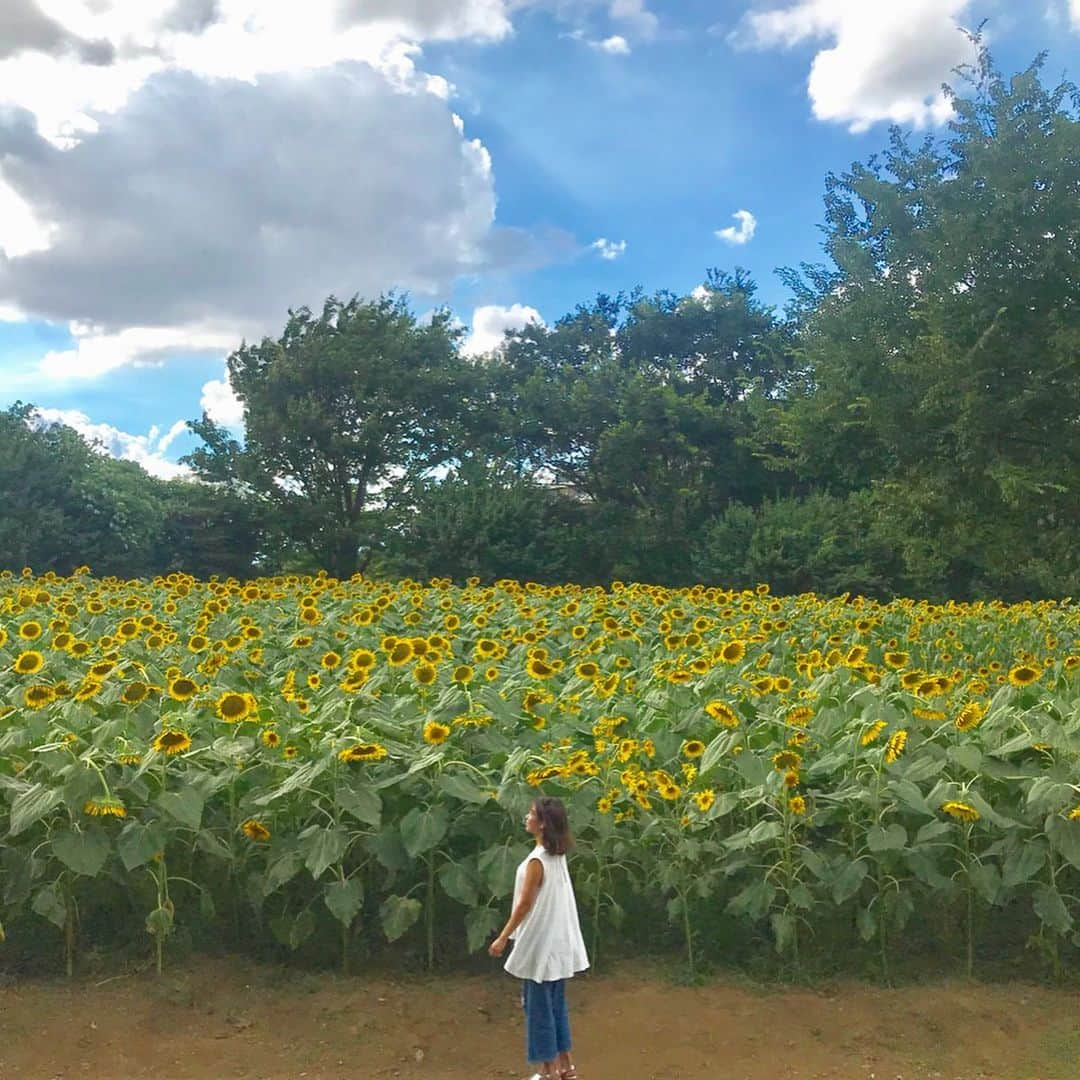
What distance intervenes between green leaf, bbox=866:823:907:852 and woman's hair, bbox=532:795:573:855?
114 centimetres

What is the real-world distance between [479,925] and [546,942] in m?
0.57

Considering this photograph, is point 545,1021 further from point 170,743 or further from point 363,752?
point 170,743

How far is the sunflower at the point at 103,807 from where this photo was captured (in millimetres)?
3887

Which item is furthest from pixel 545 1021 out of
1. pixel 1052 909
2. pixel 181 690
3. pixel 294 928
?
pixel 181 690

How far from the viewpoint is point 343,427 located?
29.5 meters

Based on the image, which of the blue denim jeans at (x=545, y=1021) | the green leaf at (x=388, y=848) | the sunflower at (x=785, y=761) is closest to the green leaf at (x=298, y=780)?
the green leaf at (x=388, y=848)

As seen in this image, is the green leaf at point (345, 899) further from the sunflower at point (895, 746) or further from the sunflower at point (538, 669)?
the sunflower at point (895, 746)

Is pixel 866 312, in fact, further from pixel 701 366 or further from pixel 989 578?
pixel 701 366

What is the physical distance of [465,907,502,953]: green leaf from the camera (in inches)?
159

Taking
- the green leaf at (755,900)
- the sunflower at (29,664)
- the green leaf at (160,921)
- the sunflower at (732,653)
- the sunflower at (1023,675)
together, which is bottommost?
the green leaf at (755,900)

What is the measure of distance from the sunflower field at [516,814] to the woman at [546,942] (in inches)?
16.9

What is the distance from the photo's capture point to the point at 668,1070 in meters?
3.75

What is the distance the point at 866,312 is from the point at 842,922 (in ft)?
55.5

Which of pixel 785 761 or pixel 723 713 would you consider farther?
pixel 723 713
